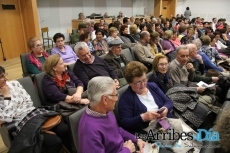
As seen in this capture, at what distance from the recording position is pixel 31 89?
2.09 meters

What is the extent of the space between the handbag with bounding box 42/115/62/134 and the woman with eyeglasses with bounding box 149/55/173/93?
1.14m

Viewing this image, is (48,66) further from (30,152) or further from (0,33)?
(0,33)

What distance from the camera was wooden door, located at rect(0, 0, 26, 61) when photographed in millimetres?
5574

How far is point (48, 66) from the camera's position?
208cm

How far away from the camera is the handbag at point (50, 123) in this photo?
5.43 ft

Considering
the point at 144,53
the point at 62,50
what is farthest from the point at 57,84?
the point at 144,53

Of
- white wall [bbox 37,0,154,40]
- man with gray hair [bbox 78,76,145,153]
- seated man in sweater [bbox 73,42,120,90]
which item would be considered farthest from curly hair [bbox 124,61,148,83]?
white wall [bbox 37,0,154,40]

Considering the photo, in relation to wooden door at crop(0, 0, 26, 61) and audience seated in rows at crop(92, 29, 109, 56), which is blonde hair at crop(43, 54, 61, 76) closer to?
audience seated in rows at crop(92, 29, 109, 56)

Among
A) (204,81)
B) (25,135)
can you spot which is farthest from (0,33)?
(204,81)

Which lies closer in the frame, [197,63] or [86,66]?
[86,66]

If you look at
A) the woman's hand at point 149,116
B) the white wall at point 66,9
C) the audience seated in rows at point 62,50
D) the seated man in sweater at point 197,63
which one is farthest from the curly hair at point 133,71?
the white wall at point 66,9

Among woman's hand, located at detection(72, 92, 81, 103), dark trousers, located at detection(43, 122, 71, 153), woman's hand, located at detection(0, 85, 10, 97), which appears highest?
woman's hand, located at detection(0, 85, 10, 97)

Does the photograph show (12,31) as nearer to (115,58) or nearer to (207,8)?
(115,58)

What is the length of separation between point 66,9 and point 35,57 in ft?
18.6
